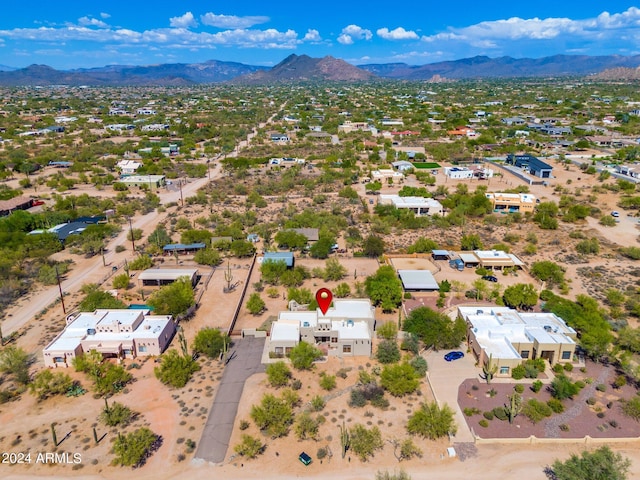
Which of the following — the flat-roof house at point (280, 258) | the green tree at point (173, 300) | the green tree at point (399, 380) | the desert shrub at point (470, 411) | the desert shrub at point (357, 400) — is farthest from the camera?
the flat-roof house at point (280, 258)

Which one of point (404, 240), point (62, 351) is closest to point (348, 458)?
point (62, 351)

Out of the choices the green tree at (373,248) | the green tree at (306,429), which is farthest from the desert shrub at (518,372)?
the green tree at (373,248)

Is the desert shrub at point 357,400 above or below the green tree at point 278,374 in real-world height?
below

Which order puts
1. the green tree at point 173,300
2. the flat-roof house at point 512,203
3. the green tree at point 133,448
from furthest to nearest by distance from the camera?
the flat-roof house at point 512,203 → the green tree at point 173,300 → the green tree at point 133,448

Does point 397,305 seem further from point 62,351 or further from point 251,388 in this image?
point 62,351

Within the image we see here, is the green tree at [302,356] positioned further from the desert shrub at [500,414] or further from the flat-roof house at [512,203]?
the flat-roof house at [512,203]

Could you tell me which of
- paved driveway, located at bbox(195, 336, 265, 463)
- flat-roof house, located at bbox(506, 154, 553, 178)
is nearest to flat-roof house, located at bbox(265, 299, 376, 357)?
paved driveway, located at bbox(195, 336, 265, 463)

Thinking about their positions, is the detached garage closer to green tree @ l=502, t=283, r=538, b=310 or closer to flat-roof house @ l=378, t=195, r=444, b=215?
green tree @ l=502, t=283, r=538, b=310
